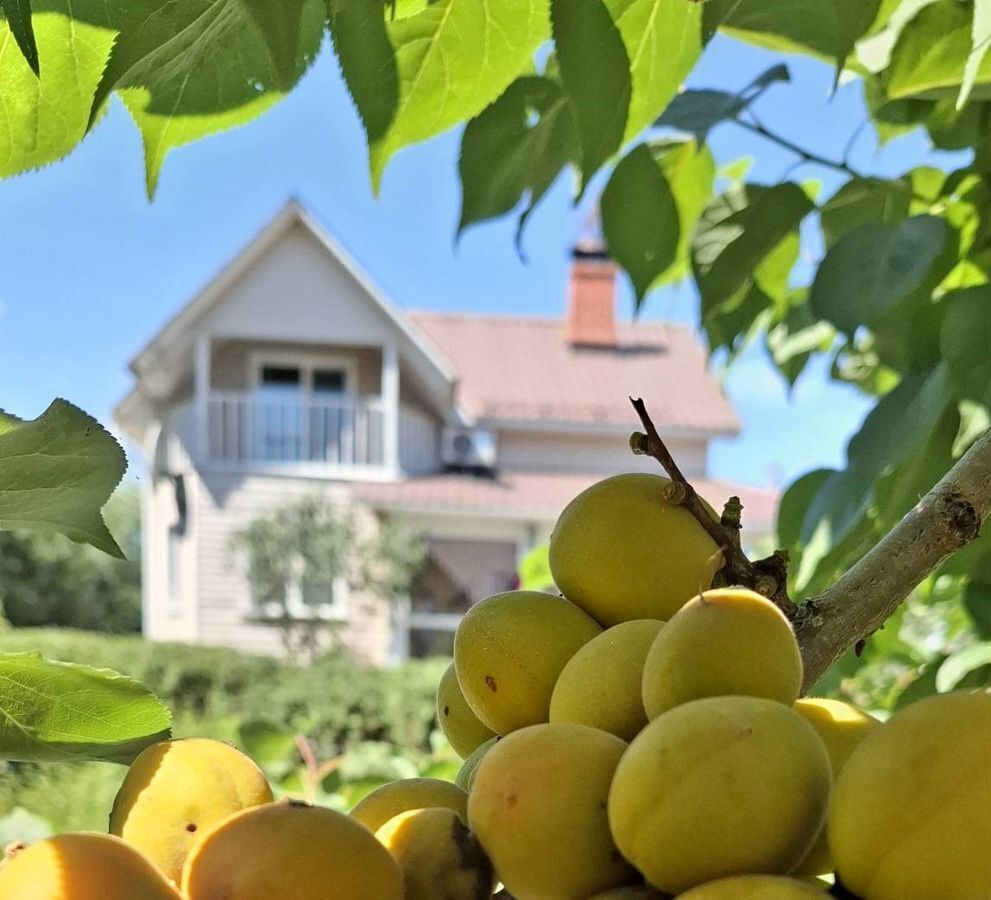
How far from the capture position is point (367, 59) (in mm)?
913

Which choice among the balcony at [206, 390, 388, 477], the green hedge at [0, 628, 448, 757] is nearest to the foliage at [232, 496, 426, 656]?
the balcony at [206, 390, 388, 477]

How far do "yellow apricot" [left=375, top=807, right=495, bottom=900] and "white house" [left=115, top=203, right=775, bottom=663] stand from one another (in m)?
16.0

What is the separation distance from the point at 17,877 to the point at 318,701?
12.1 meters

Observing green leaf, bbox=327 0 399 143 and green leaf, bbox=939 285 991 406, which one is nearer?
green leaf, bbox=327 0 399 143

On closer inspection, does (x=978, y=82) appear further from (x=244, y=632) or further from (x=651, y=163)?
(x=244, y=632)

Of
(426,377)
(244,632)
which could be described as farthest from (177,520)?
(426,377)

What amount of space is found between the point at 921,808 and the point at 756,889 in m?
0.08

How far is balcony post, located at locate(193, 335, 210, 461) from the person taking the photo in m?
16.6

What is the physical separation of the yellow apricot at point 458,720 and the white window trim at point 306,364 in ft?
56.6

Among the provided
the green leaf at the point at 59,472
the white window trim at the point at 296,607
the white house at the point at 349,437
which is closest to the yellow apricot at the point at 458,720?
the green leaf at the point at 59,472

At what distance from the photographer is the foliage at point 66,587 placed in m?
25.2

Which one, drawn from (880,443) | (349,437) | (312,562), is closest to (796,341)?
(880,443)

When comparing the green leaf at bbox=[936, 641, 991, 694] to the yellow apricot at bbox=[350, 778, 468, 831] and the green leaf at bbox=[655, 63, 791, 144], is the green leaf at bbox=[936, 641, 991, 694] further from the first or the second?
the yellow apricot at bbox=[350, 778, 468, 831]

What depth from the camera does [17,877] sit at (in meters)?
0.46
